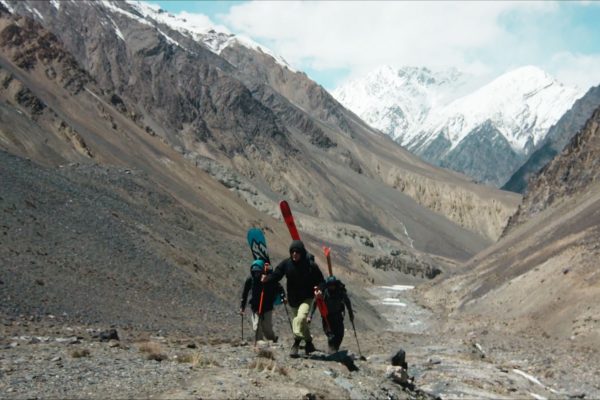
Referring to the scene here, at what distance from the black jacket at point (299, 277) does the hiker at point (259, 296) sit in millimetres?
682

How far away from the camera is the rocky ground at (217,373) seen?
1098cm

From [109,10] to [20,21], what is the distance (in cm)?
7041

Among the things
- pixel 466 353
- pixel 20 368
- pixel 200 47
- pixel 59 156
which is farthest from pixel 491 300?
pixel 200 47

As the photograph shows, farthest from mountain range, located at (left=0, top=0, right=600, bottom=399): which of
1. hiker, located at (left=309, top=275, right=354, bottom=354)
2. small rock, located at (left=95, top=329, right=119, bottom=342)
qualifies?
hiker, located at (left=309, top=275, right=354, bottom=354)

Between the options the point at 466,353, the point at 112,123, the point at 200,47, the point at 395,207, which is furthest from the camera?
the point at 200,47

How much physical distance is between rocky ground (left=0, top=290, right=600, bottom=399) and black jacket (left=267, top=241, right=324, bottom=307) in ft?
3.32

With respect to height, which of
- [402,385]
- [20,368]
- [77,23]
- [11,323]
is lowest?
[11,323]

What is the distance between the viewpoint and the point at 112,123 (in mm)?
84500

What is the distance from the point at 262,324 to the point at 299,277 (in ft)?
7.07

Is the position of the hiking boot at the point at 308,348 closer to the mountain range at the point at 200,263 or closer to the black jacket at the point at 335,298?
the mountain range at the point at 200,263

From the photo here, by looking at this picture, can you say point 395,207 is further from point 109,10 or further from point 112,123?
point 112,123

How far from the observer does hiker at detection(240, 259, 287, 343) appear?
15.6m

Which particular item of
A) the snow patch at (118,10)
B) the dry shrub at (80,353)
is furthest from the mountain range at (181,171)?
the dry shrub at (80,353)

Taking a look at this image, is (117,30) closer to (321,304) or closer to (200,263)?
(200,263)
